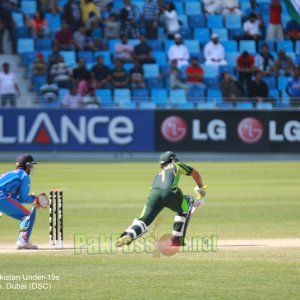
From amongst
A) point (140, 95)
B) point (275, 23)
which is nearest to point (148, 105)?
point (140, 95)

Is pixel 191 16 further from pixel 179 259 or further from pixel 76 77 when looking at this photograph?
pixel 179 259

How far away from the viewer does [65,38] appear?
33.0 metres

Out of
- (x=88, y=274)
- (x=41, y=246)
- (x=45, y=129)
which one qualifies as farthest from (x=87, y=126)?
(x=88, y=274)

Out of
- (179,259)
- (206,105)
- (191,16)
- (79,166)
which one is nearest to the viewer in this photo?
(179,259)

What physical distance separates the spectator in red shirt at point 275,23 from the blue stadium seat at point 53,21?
23.1 ft

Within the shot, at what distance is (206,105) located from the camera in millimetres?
32562

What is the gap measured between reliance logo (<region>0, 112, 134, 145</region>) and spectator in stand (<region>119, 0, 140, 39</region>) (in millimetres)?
3618

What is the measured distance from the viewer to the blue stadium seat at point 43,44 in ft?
109

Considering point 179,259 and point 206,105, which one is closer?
point 179,259

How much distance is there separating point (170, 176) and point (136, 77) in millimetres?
19228

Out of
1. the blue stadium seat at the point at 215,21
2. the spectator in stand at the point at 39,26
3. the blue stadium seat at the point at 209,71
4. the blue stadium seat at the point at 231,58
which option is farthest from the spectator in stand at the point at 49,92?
the blue stadium seat at the point at 215,21

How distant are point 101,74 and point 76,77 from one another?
2.80 feet

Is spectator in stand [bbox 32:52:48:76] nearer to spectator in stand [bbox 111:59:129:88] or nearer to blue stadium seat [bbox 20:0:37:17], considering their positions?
spectator in stand [bbox 111:59:129:88]

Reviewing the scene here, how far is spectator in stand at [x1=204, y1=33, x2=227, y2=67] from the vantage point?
3406cm
